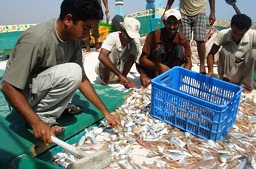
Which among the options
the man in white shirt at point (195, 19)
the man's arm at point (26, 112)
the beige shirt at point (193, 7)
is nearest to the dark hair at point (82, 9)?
the man's arm at point (26, 112)

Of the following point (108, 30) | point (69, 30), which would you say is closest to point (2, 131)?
point (69, 30)

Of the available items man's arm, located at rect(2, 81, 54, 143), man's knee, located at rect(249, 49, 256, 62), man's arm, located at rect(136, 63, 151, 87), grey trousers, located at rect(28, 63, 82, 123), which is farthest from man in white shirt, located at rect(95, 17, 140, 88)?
man's arm, located at rect(2, 81, 54, 143)

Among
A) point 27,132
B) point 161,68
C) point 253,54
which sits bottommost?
point 27,132

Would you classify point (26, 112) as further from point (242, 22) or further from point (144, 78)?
point (242, 22)

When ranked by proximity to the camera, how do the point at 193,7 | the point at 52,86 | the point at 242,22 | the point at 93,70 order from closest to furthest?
1. the point at 52,86
2. the point at 242,22
3. the point at 193,7
4. the point at 93,70

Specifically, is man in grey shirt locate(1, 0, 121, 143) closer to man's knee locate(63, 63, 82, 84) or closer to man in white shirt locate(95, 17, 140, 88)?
man's knee locate(63, 63, 82, 84)

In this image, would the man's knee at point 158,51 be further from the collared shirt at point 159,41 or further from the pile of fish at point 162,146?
the pile of fish at point 162,146

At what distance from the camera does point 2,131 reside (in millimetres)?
2498

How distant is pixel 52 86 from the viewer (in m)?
2.38

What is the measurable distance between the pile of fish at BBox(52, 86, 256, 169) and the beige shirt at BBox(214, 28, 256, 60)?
4.65ft

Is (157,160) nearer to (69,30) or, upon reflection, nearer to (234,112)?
(234,112)

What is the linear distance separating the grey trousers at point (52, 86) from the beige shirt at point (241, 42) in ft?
9.65

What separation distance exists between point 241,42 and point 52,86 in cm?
330

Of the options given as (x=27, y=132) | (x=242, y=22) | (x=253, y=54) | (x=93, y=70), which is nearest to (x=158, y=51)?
(x=242, y=22)
